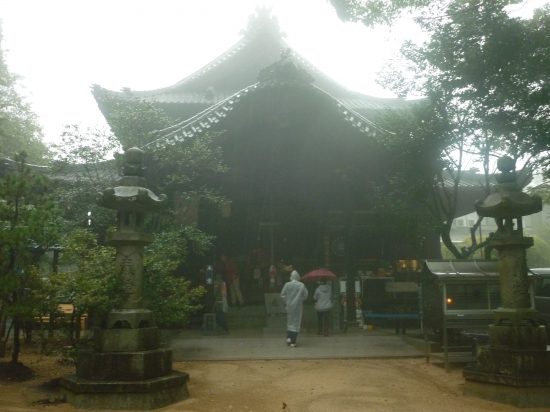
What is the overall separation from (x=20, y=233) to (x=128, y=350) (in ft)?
8.65

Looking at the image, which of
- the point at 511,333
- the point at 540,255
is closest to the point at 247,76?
the point at 511,333

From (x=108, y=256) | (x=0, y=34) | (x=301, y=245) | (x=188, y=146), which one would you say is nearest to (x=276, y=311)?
(x=301, y=245)

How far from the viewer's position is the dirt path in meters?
7.08

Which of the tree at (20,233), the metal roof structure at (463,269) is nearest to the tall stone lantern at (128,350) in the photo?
the tree at (20,233)

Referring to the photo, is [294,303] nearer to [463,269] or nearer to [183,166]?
[463,269]

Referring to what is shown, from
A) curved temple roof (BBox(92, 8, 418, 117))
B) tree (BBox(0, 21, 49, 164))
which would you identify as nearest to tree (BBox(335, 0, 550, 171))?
curved temple roof (BBox(92, 8, 418, 117))

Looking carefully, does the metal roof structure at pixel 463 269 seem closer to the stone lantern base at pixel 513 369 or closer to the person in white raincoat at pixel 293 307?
the stone lantern base at pixel 513 369

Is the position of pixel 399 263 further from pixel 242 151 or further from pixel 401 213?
pixel 242 151

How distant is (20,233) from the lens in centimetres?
766

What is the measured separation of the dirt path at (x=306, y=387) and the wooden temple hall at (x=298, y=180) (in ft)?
19.5

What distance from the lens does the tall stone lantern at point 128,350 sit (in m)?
6.66

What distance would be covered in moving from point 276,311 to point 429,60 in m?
8.03

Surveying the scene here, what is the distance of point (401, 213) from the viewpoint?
12.8 metres

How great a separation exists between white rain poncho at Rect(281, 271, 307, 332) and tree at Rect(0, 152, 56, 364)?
5717mm
